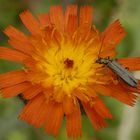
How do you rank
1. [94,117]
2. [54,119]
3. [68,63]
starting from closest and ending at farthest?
[54,119] < [94,117] < [68,63]

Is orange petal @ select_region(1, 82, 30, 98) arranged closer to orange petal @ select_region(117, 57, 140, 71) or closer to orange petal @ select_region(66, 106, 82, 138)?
orange petal @ select_region(66, 106, 82, 138)

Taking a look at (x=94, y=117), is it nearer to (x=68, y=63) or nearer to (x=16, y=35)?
(x=68, y=63)

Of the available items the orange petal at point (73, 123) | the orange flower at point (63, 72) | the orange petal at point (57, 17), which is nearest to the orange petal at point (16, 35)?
the orange flower at point (63, 72)

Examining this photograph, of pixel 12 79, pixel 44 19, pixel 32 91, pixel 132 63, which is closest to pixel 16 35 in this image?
pixel 44 19

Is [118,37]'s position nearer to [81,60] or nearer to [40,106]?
[81,60]

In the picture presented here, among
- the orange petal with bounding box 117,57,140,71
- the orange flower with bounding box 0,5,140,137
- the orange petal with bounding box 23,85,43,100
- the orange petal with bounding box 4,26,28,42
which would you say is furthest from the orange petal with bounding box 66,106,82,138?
the orange petal with bounding box 4,26,28,42
